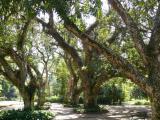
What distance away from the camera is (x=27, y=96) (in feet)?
77.8

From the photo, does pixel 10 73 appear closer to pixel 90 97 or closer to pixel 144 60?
pixel 90 97

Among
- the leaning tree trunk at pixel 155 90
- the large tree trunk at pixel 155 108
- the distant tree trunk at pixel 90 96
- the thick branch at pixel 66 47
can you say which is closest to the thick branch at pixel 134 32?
the leaning tree trunk at pixel 155 90

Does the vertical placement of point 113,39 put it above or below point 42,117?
above

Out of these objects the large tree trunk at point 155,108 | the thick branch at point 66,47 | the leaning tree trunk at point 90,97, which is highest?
the thick branch at point 66,47

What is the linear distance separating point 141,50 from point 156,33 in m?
0.92

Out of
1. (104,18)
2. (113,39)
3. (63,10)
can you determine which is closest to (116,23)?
(104,18)

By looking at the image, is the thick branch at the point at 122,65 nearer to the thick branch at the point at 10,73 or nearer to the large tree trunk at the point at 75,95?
the thick branch at the point at 10,73

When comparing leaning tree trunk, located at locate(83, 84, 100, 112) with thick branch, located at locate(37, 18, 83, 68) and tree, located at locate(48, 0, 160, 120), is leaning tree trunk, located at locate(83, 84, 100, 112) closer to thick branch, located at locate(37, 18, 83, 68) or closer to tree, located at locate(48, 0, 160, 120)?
thick branch, located at locate(37, 18, 83, 68)

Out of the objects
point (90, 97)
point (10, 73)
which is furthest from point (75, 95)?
point (10, 73)

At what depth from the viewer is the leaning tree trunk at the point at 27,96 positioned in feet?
76.5

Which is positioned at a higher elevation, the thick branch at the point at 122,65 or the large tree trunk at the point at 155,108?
the thick branch at the point at 122,65

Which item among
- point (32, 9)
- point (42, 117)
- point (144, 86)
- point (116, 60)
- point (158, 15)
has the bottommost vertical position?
point (42, 117)

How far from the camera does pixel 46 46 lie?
34.9 meters

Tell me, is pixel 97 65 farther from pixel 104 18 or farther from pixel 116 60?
pixel 116 60
